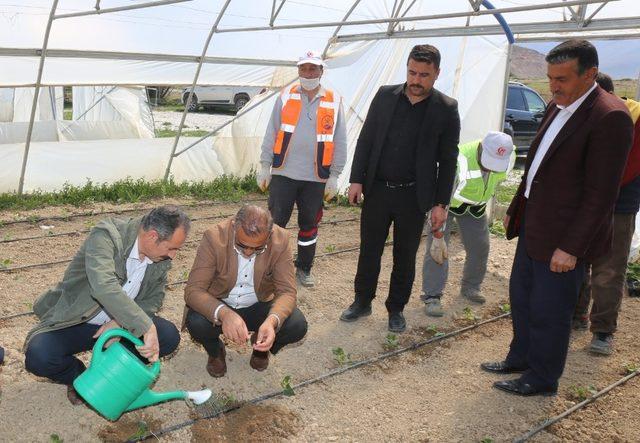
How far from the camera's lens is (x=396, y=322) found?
3.88 metres

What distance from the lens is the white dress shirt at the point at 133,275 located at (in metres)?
2.65

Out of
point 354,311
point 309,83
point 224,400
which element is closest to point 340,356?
point 354,311

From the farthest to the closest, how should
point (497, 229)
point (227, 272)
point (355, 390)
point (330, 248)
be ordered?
point (497, 229), point (330, 248), point (355, 390), point (227, 272)

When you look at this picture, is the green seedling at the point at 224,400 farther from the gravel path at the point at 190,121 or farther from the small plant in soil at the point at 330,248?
the gravel path at the point at 190,121

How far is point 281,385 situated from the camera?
3.16 m

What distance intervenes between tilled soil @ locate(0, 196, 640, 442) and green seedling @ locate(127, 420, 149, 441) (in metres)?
0.02

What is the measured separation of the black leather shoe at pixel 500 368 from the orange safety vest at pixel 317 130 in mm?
1769

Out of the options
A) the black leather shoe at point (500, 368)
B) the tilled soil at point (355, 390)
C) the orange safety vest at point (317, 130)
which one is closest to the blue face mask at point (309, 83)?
the orange safety vest at point (317, 130)

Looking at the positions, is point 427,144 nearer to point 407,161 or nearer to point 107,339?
point 407,161

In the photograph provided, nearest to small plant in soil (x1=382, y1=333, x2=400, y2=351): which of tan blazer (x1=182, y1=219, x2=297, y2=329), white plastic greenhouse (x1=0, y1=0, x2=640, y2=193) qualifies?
tan blazer (x1=182, y1=219, x2=297, y2=329)

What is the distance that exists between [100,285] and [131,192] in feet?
15.8

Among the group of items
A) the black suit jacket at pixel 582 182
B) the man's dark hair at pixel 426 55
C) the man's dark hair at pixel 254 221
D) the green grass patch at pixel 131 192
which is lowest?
the green grass patch at pixel 131 192

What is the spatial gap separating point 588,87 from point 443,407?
178 centimetres

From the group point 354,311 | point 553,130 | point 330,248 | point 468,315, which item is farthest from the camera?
point 330,248
